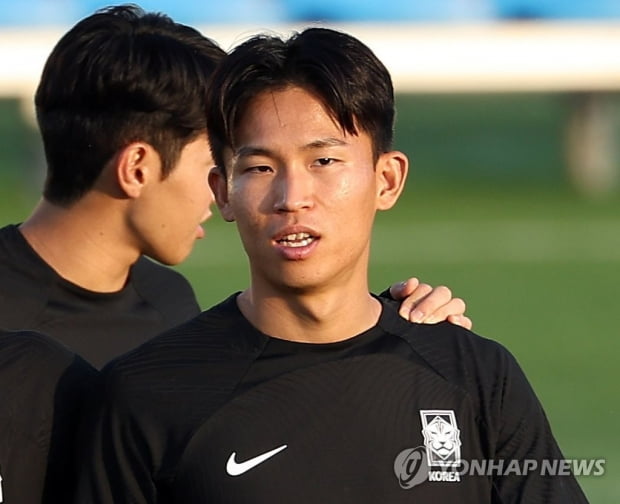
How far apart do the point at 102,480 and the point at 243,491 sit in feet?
0.85

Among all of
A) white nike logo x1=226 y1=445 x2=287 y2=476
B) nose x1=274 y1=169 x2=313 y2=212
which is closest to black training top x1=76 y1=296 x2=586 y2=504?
white nike logo x1=226 y1=445 x2=287 y2=476

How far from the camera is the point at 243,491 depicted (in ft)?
9.37

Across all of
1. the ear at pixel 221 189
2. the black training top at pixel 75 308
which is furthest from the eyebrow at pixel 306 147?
the black training top at pixel 75 308

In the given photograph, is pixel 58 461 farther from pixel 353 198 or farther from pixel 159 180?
pixel 159 180

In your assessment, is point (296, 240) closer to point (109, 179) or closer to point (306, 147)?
point (306, 147)

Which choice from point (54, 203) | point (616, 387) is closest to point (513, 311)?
point (616, 387)

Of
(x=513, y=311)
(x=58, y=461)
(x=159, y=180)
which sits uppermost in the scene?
(x=159, y=180)

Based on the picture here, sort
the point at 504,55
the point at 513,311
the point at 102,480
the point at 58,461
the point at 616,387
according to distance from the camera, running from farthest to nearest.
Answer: the point at 504,55, the point at 513,311, the point at 616,387, the point at 58,461, the point at 102,480

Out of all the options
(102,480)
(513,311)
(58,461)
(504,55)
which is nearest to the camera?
(102,480)

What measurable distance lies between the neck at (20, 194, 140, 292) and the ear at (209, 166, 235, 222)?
1.05 m

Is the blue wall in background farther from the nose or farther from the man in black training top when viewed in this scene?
the nose

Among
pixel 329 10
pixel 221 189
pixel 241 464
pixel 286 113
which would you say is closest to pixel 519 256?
pixel 329 10

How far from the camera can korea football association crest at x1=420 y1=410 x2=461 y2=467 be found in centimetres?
292
